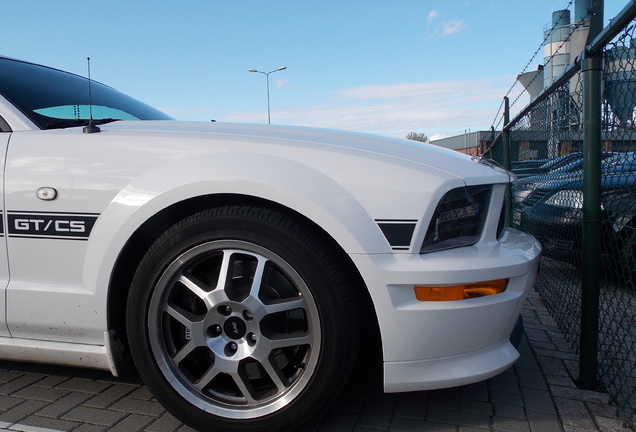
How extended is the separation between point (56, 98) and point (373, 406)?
225cm

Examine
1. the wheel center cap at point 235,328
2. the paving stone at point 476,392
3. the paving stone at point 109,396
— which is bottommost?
the paving stone at point 476,392

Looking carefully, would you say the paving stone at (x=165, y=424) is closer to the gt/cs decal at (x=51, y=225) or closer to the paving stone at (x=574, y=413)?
the gt/cs decal at (x=51, y=225)

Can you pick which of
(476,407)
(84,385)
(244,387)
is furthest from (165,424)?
(476,407)

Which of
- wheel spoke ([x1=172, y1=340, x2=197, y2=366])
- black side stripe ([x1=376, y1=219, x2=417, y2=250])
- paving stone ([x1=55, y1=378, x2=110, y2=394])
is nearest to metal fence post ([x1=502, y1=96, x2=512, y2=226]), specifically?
black side stripe ([x1=376, y1=219, x2=417, y2=250])

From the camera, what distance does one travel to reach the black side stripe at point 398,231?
194cm

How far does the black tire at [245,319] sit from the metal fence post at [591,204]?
4.47ft

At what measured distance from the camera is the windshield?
2.48 meters

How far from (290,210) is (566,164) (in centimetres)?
249

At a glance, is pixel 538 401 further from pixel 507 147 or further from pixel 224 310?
pixel 507 147

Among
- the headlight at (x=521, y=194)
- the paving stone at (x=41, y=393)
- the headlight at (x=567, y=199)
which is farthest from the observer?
the headlight at (x=521, y=194)

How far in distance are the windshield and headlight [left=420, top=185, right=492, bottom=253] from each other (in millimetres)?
1783

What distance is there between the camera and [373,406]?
7.80 ft

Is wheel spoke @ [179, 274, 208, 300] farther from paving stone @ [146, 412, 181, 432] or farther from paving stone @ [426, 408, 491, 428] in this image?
paving stone @ [426, 408, 491, 428]

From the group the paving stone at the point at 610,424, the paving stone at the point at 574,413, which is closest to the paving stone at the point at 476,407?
the paving stone at the point at 574,413
